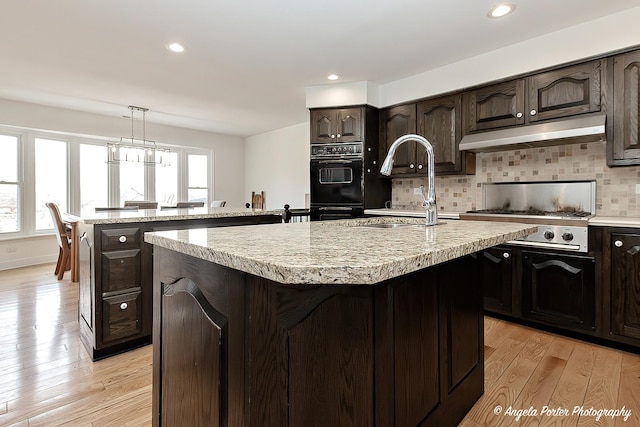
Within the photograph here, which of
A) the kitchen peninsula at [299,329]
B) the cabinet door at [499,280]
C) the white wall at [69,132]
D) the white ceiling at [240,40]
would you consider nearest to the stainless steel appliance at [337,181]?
the white ceiling at [240,40]

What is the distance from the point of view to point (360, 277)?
0.61 m

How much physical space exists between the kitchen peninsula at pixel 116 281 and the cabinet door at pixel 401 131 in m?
2.43

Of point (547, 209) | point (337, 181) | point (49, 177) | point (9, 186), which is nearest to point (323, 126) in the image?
point (337, 181)

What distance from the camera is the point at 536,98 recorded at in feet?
8.89

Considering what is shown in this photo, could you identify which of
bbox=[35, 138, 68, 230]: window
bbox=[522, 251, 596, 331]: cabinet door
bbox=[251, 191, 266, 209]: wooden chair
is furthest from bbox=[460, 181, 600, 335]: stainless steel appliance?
bbox=[35, 138, 68, 230]: window

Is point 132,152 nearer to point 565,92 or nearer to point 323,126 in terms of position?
point 323,126

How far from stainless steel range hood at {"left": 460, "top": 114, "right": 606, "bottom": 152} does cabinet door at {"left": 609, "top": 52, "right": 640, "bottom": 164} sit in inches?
3.9

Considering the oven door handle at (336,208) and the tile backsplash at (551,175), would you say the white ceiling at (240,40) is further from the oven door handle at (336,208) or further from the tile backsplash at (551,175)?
the oven door handle at (336,208)

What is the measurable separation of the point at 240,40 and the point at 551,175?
300 centimetres

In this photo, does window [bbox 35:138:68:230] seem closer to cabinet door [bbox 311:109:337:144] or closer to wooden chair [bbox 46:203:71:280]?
wooden chair [bbox 46:203:71:280]

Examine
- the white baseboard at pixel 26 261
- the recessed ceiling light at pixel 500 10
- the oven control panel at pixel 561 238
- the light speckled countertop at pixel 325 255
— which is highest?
the recessed ceiling light at pixel 500 10

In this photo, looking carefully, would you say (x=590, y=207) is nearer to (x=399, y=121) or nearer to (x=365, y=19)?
(x=399, y=121)

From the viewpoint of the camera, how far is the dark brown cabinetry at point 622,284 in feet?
6.88

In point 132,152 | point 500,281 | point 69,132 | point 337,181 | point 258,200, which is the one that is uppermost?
point 69,132
